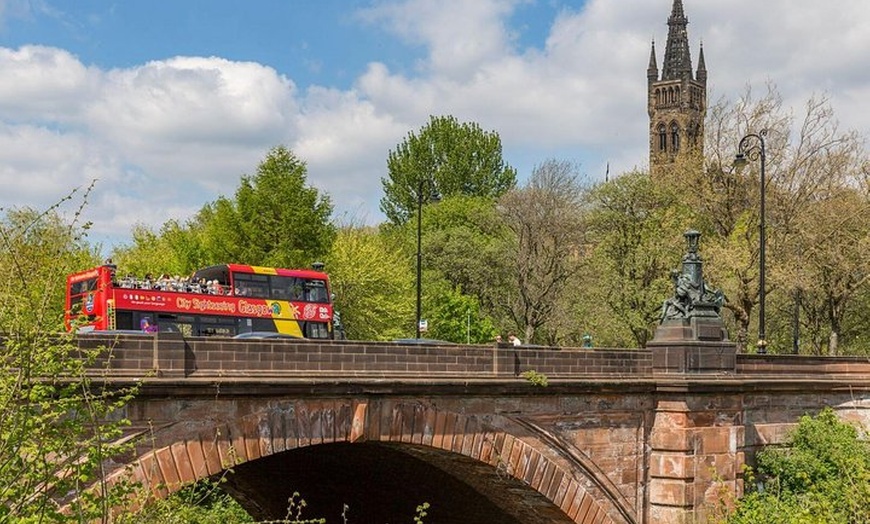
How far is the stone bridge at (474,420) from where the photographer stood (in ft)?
41.5

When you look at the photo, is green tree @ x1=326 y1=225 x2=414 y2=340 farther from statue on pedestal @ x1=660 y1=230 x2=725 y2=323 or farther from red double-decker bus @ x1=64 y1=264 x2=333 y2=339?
statue on pedestal @ x1=660 y1=230 x2=725 y2=323

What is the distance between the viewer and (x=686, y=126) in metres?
88.4

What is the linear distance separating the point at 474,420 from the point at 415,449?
1.08 m

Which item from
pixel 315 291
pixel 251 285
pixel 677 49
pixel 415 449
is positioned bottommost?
pixel 415 449

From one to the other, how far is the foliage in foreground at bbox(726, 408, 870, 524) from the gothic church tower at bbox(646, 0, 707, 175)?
221 ft

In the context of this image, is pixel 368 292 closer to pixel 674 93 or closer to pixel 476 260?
pixel 476 260

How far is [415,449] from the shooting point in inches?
635

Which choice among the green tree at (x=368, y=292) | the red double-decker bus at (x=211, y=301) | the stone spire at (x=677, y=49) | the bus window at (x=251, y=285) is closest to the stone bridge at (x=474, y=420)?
the red double-decker bus at (x=211, y=301)

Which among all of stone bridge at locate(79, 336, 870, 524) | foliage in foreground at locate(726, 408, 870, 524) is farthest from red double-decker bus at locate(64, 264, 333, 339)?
foliage in foreground at locate(726, 408, 870, 524)

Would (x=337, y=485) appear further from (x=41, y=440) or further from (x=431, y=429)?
(x=41, y=440)

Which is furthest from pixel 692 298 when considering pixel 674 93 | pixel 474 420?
pixel 674 93

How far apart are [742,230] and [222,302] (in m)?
17.9

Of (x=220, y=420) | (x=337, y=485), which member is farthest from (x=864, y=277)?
(x=220, y=420)

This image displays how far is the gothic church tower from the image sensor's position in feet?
294
